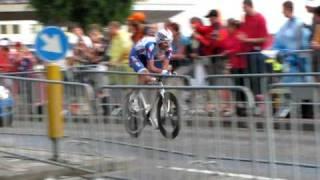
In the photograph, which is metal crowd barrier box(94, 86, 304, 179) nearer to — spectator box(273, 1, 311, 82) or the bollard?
the bollard

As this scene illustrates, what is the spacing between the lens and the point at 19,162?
29.2 ft

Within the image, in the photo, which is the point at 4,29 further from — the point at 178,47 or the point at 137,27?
the point at 137,27

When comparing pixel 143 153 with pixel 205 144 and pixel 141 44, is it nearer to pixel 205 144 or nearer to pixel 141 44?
pixel 205 144

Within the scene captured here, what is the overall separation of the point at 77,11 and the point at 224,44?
88.8 ft

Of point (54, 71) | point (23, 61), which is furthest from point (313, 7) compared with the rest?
point (23, 61)

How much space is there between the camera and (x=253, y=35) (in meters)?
12.5

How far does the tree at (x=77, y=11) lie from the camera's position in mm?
38750

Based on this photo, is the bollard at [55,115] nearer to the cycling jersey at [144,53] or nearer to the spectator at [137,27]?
the cycling jersey at [144,53]

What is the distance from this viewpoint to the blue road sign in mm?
9430

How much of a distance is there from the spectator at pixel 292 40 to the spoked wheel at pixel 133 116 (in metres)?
4.99

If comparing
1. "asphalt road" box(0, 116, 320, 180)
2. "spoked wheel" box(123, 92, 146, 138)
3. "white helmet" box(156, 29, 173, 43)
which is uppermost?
"white helmet" box(156, 29, 173, 43)

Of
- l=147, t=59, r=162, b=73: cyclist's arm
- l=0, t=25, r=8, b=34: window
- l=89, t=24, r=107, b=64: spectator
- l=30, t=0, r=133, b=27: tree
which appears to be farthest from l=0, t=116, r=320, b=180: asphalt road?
l=0, t=25, r=8, b=34: window

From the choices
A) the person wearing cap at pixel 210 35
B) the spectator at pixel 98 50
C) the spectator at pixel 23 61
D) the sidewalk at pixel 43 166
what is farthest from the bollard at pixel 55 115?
the spectator at pixel 23 61

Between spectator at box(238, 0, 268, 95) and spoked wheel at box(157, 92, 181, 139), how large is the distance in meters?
5.72
